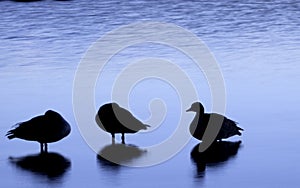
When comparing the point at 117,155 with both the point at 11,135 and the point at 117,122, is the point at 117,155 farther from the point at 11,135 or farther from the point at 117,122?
the point at 11,135

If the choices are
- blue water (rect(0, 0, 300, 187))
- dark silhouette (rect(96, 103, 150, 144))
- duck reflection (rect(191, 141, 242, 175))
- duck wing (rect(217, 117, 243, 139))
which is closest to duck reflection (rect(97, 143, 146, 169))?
blue water (rect(0, 0, 300, 187))

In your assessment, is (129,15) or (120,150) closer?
(120,150)

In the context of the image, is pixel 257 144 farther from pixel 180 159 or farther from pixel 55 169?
pixel 55 169

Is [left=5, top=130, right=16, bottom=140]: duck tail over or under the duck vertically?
under

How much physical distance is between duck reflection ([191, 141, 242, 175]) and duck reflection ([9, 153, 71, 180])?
87 cm

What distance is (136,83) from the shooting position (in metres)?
8.97

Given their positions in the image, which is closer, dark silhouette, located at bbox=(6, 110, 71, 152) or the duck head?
dark silhouette, located at bbox=(6, 110, 71, 152)

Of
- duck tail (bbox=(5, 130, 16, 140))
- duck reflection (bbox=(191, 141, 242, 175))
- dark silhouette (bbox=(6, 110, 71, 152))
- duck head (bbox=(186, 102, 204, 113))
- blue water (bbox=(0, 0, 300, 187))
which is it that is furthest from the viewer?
duck head (bbox=(186, 102, 204, 113))

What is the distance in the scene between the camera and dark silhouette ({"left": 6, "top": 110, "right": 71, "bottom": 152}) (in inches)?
267

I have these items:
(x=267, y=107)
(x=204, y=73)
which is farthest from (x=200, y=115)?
(x=204, y=73)

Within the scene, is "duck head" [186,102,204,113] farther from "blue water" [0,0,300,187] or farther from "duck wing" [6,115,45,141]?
"duck wing" [6,115,45,141]

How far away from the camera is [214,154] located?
668 centimetres

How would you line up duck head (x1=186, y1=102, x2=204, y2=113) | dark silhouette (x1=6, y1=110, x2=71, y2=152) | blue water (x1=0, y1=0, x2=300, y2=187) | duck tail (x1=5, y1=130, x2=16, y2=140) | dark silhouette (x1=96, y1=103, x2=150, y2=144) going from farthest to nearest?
duck head (x1=186, y1=102, x2=204, y2=113)
dark silhouette (x1=96, y1=103, x2=150, y2=144)
duck tail (x1=5, y1=130, x2=16, y2=140)
dark silhouette (x1=6, y1=110, x2=71, y2=152)
blue water (x1=0, y1=0, x2=300, y2=187)

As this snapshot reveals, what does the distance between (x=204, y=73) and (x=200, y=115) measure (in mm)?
2324
